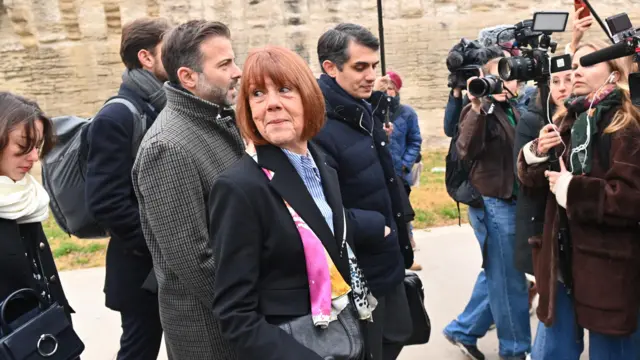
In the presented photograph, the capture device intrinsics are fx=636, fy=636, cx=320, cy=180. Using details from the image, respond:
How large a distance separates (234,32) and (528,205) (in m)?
12.5

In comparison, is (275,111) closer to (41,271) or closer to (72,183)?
(41,271)

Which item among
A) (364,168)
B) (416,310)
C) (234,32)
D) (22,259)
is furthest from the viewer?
(234,32)

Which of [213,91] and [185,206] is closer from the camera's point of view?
[185,206]

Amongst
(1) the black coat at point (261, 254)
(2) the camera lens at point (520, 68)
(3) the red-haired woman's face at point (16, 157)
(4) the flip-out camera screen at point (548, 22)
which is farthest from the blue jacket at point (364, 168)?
(3) the red-haired woman's face at point (16, 157)

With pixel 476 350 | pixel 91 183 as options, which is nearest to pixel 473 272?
pixel 476 350

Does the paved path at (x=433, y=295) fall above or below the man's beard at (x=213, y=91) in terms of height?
below

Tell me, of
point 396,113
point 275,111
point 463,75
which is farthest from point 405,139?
point 275,111

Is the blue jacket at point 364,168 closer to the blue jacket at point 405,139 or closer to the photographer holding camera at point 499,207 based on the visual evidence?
the photographer holding camera at point 499,207

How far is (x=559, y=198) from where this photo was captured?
2.88m

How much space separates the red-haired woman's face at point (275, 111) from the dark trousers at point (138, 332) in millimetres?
1479

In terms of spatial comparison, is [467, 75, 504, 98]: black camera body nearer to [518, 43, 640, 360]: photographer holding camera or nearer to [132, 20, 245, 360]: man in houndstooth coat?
[518, 43, 640, 360]: photographer holding camera

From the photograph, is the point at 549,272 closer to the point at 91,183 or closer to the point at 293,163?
the point at 293,163

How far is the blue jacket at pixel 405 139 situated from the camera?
238 inches

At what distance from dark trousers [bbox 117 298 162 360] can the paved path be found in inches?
51.3
